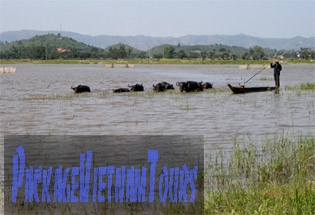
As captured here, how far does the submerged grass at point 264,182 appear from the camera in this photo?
6.05m

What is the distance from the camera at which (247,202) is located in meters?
6.37

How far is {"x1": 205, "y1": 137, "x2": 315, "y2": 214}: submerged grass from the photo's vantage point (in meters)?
6.05

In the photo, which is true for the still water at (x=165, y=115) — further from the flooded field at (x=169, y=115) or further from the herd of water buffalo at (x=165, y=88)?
the herd of water buffalo at (x=165, y=88)

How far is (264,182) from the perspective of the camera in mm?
7766
